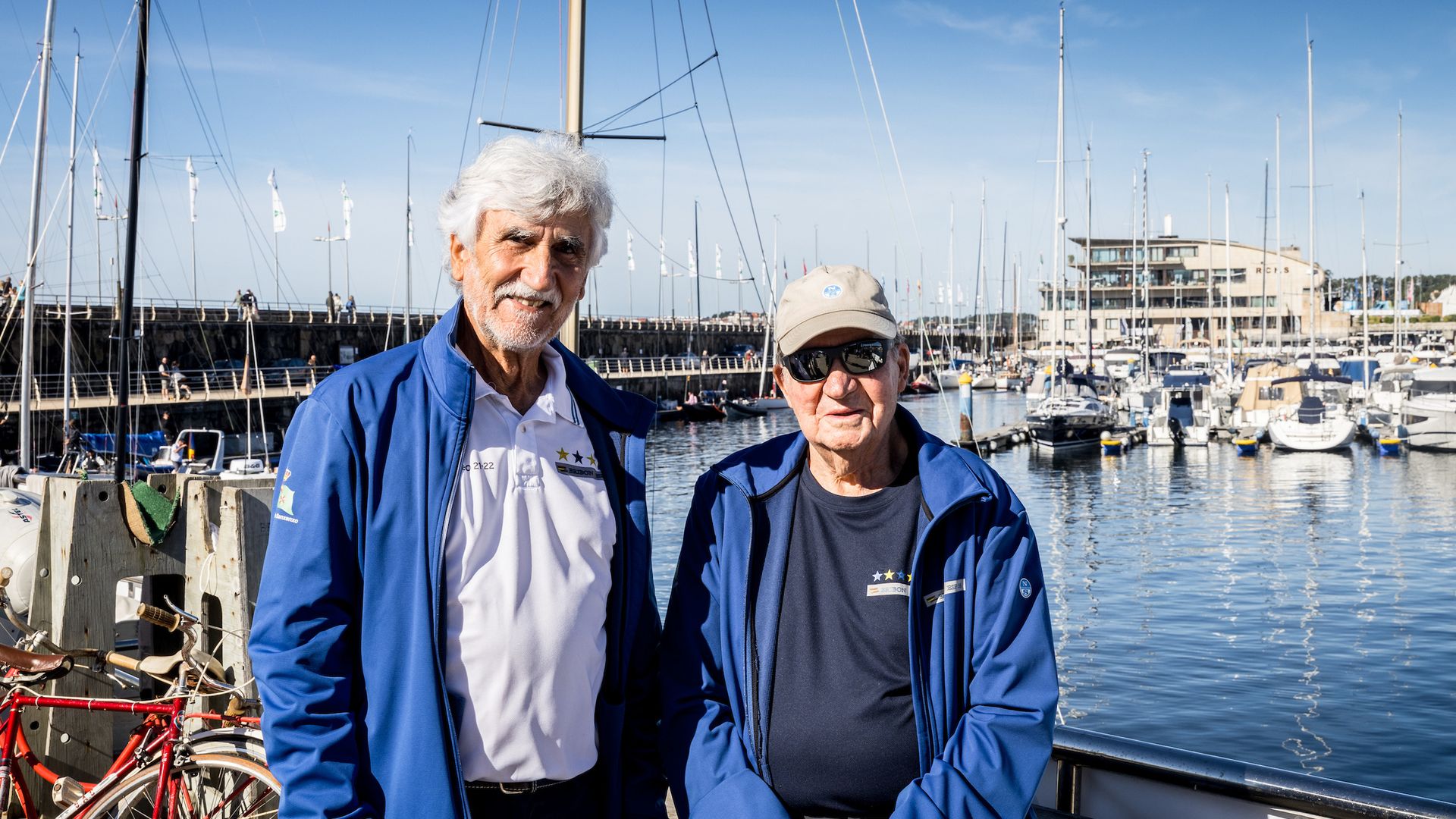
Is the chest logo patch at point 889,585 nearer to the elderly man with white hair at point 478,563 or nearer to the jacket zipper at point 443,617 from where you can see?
the elderly man with white hair at point 478,563

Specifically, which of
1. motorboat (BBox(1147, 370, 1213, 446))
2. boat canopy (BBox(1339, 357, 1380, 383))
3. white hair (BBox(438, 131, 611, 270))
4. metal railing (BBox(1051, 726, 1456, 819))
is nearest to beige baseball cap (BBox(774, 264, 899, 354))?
white hair (BBox(438, 131, 611, 270))

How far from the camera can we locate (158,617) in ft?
11.9

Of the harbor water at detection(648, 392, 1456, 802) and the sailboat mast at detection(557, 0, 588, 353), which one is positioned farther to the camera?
the harbor water at detection(648, 392, 1456, 802)

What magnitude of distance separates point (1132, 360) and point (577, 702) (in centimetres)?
6864

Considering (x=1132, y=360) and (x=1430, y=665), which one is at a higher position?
(x=1132, y=360)

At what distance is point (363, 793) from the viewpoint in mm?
2273

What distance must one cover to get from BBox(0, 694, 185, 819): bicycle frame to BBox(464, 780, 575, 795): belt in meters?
1.33

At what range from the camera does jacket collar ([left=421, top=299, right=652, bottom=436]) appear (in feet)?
7.94

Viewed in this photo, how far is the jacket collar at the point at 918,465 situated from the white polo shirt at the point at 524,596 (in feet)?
1.10

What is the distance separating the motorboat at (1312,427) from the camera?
1501 inches

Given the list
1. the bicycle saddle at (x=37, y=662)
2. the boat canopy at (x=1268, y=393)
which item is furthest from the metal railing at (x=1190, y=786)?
the boat canopy at (x=1268, y=393)

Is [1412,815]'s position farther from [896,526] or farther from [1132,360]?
[1132,360]

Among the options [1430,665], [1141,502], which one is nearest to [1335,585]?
[1430,665]

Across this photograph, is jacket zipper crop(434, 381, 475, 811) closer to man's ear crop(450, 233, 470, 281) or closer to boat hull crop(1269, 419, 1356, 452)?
man's ear crop(450, 233, 470, 281)
